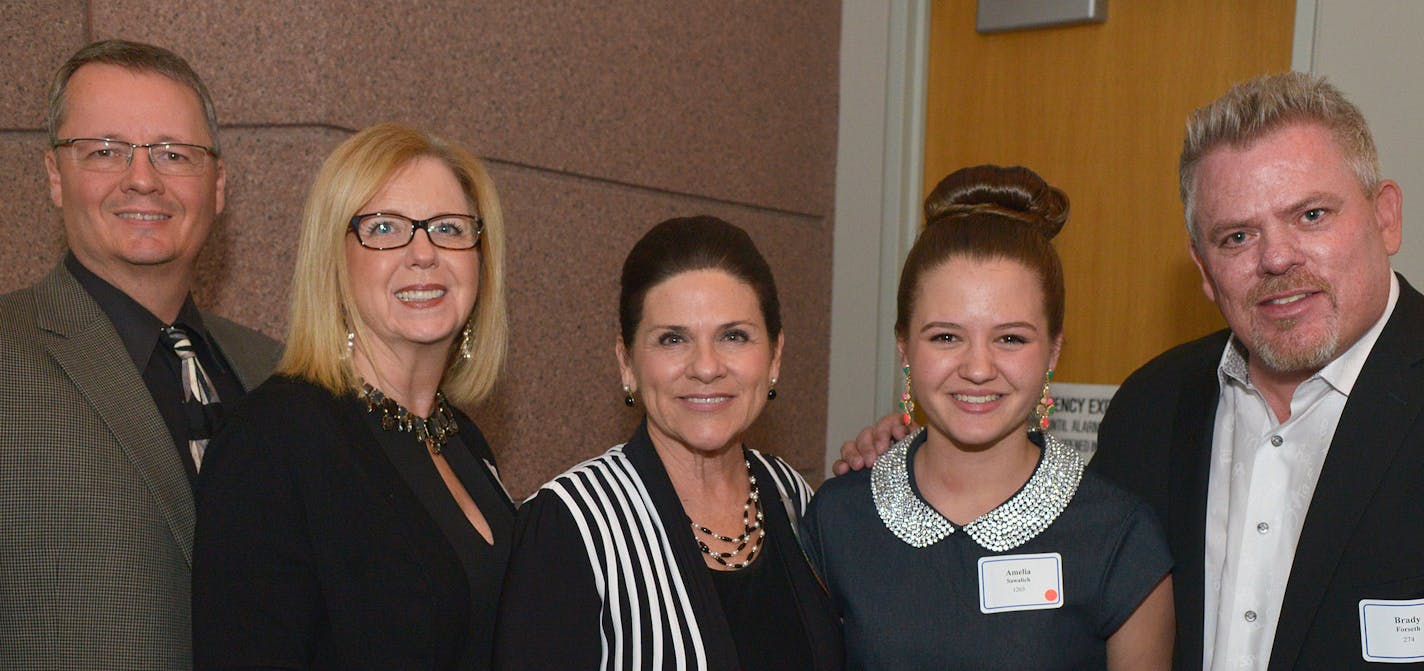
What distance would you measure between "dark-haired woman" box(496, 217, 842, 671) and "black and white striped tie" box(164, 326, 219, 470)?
631mm

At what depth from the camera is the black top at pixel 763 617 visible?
1909 mm

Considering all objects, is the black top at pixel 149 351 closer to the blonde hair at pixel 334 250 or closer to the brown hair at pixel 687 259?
the blonde hair at pixel 334 250

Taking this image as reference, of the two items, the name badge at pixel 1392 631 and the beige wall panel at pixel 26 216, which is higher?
the beige wall panel at pixel 26 216

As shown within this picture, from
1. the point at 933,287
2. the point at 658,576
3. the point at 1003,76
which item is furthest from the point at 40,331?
the point at 1003,76

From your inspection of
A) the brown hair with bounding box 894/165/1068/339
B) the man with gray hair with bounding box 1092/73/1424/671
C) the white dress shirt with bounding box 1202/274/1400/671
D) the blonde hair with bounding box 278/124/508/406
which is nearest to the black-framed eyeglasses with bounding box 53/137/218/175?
the blonde hair with bounding box 278/124/508/406

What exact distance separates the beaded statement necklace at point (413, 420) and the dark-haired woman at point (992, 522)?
0.73m

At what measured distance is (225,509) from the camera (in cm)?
173

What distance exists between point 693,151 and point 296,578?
2076 mm

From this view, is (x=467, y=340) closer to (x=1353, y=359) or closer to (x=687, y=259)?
(x=687, y=259)

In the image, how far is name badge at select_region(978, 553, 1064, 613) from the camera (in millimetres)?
1879

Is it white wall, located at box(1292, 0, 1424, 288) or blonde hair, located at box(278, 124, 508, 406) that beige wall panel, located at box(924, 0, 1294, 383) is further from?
blonde hair, located at box(278, 124, 508, 406)

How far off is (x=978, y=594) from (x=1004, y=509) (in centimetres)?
15

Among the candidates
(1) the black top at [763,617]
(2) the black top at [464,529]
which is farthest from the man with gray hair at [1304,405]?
(2) the black top at [464,529]

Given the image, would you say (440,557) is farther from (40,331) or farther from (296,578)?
(40,331)
